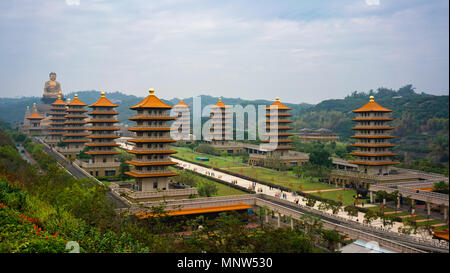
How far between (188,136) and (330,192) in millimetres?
63112

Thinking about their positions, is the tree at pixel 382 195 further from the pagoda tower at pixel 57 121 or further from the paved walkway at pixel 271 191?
the pagoda tower at pixel 57 121

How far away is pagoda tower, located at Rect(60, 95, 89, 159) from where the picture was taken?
6942cm

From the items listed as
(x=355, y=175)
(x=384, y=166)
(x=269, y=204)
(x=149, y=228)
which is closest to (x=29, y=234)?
(x=149, y=228)

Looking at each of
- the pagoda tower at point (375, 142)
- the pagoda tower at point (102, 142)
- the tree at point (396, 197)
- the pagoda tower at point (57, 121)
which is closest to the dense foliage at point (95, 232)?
the tree at point (396, 197)

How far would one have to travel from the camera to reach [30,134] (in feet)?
360

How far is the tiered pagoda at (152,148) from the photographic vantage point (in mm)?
40562

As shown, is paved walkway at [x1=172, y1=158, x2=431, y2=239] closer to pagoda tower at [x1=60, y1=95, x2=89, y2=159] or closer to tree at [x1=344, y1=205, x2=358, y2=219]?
tree at [x1=344, y1=205, x2=358, y2=219]

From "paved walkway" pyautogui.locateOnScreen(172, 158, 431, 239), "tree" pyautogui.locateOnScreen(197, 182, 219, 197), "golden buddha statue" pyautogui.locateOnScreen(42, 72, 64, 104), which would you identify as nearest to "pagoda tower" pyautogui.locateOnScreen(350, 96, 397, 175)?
"paved walkway" pyautogui.locateOnScreen(172, 158, 431, 239)

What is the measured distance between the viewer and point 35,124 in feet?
370

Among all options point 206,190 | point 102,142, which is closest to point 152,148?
point 206,190

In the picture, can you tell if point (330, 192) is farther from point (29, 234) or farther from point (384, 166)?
point (29, 234)

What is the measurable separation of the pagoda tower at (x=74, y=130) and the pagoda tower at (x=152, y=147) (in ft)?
105

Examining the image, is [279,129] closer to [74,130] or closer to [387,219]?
[74,130]

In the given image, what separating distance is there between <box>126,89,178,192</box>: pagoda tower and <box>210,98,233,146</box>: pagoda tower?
4865cm
